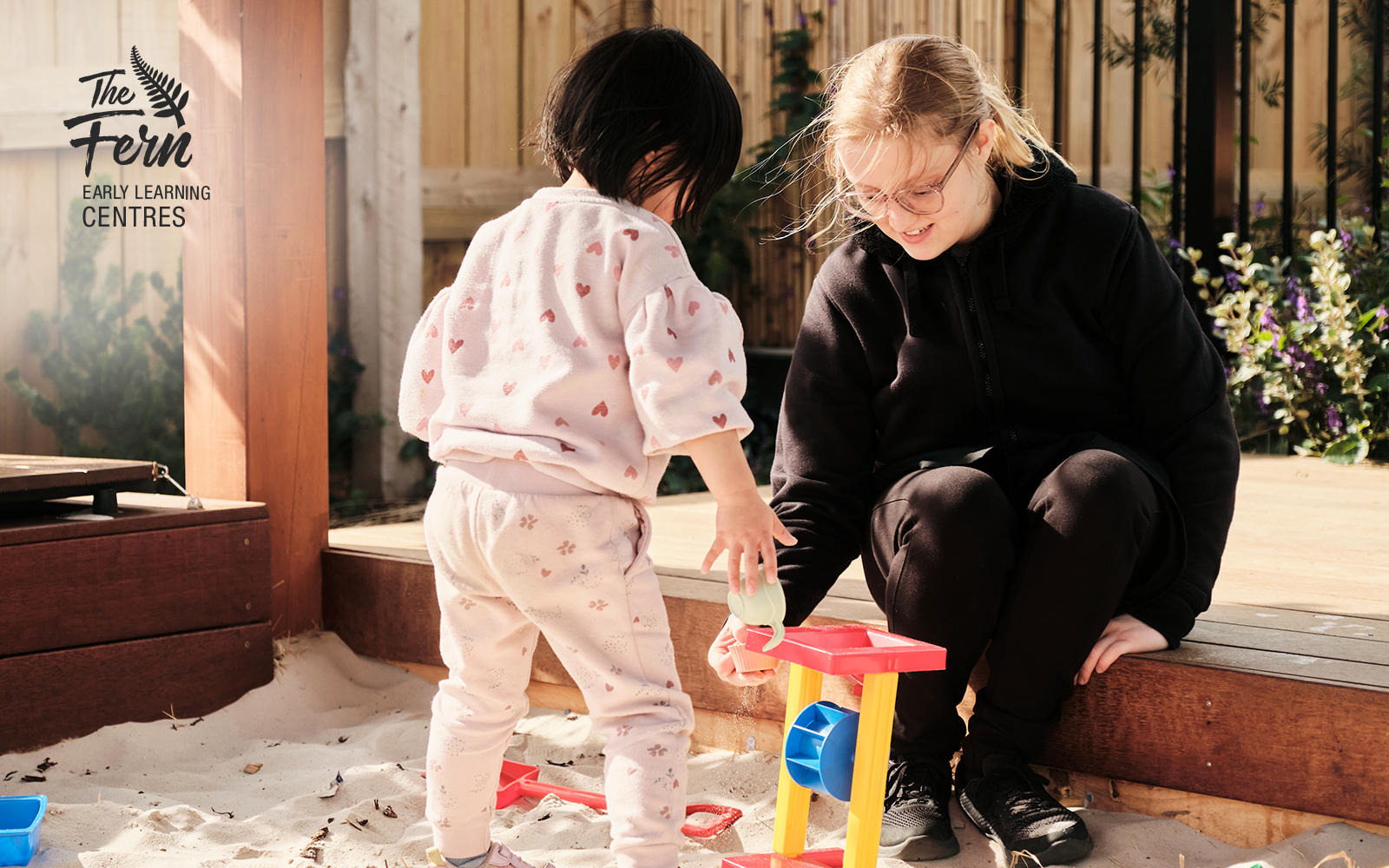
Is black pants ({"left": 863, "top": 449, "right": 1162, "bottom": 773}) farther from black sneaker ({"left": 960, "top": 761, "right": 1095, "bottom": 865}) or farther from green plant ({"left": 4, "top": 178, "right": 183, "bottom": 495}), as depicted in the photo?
green plant ({"left": 4, "top": 178, "right": 183, "bottom": 495})

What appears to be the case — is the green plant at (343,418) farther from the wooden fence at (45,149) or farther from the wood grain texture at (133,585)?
the wood grain texture at (133,585)

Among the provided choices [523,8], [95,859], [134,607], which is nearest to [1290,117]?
[523,8]

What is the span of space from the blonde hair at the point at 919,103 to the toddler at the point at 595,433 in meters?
0.23

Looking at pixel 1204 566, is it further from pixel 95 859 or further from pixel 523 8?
pixel 523 8

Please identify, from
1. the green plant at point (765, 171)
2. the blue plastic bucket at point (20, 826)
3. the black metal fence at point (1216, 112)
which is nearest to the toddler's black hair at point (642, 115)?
the blue plastic bucket at point (20, 826)

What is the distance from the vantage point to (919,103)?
1.58 metres

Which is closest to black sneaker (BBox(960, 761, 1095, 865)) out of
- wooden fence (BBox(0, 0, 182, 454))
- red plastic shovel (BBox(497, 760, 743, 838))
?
red plastic shovel (BBox(497, 760, 743, 838))

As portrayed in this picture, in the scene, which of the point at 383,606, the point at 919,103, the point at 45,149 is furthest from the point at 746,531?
the point at 45,149

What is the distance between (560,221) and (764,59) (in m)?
4.01

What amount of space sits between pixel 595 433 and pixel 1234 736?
89cm

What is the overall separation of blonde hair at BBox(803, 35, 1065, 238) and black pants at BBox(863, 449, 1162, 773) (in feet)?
1.39

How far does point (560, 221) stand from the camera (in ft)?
4.55

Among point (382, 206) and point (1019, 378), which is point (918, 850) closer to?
point (1019, 378)

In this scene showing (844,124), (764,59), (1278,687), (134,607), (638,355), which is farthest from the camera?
(764,59)
